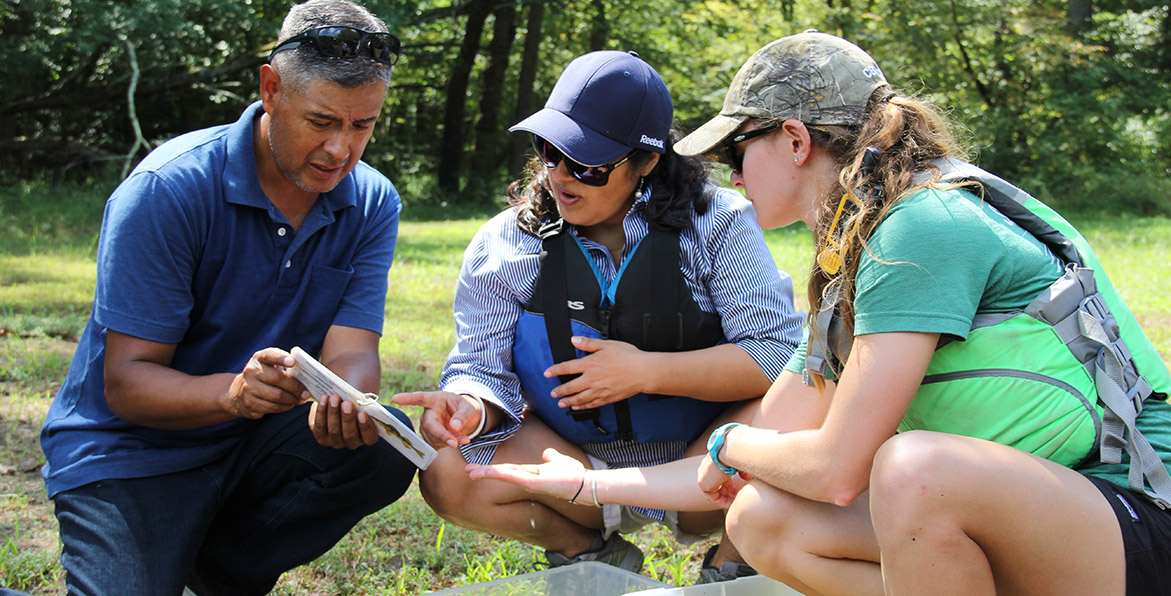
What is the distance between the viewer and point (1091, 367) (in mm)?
1878

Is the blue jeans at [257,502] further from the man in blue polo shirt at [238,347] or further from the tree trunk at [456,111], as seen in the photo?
the tree trunk at [456,111]

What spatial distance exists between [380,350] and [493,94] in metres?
12.9

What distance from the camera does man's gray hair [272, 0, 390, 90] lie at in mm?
2717

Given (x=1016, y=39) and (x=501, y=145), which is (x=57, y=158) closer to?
(x=501, y=145)

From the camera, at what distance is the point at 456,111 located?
18281 mm

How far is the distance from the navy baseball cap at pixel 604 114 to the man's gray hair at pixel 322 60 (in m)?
0.45

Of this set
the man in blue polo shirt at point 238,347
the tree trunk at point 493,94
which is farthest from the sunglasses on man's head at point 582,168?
the tree trunk at point 493,94

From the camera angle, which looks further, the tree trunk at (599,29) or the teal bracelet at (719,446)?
the tree trunk at (599,29)

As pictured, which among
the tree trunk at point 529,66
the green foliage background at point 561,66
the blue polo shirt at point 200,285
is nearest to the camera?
the blue polo shirt at point 200,285

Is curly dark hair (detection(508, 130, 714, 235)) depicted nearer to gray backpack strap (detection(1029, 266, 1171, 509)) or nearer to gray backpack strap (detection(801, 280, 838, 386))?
gray backpack strap (detection(801, 280, 838, 386))

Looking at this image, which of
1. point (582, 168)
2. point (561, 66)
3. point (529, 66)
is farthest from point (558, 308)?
point (561, 66)

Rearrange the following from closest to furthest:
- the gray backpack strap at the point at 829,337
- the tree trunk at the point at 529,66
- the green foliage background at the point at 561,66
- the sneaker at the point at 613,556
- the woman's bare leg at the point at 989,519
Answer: the woman's bare leg at the point at 989,519, the gray backpack strap at the point at 829,337, the sneaker at the point at 613,556, the green foliage background at the point at 561,66, the tree trunk at the point at 529,66

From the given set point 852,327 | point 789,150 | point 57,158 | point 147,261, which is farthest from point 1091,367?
point 57,158

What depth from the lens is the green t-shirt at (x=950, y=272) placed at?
72.4 inches
